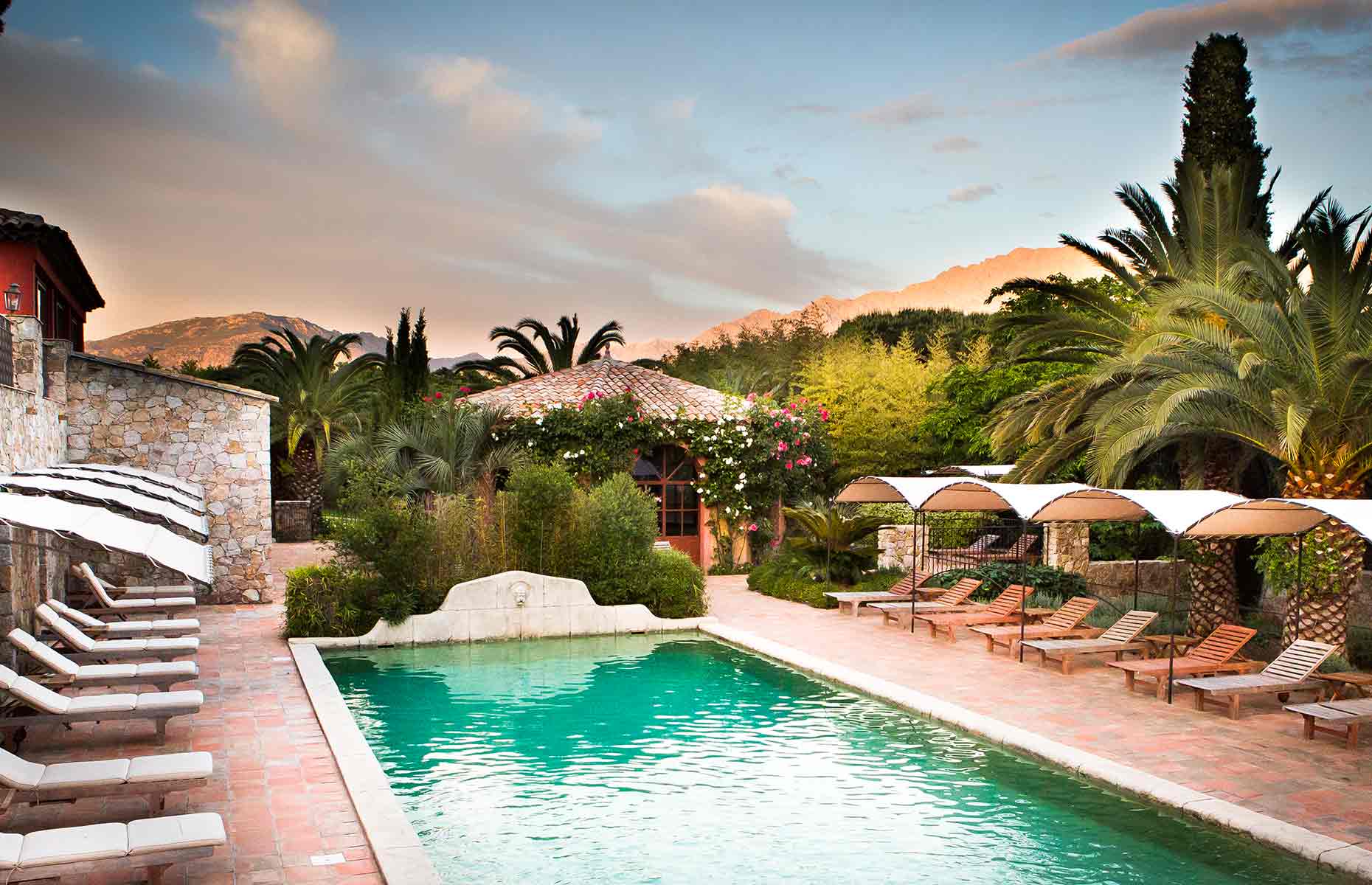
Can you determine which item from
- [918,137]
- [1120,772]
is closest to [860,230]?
[918,137]

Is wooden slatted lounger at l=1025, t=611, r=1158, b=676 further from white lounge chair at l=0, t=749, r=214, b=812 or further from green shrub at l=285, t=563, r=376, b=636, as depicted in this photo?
white lounge chair at l=0, t=749, r=214, b=812

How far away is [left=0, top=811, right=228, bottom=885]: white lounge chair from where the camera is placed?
4.80 m

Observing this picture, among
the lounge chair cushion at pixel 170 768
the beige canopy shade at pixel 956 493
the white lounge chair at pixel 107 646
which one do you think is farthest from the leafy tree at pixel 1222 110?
the lounge chair cushion at pixel 170 768

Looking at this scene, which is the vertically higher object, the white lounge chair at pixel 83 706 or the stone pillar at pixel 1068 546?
the stone pillar at pixel 1068 546

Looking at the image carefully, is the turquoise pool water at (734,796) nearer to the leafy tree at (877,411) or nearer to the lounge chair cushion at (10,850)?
the lounge chair cushion at (10,850)

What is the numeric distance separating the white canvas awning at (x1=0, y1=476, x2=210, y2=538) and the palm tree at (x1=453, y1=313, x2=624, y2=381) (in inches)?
1158

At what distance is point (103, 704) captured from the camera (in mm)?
7586

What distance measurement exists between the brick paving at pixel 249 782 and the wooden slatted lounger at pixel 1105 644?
8297mm

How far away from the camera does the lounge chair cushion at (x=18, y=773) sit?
5669 mm

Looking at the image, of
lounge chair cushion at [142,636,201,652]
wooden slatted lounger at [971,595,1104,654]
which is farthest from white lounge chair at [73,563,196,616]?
wooden slatted lounger at [971,595,1104,654]

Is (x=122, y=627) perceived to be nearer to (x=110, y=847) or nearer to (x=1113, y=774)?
(x=110, y=847)

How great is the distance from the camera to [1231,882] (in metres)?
6.32

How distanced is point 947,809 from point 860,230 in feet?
88.2

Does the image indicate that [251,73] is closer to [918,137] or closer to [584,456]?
[584,456]
